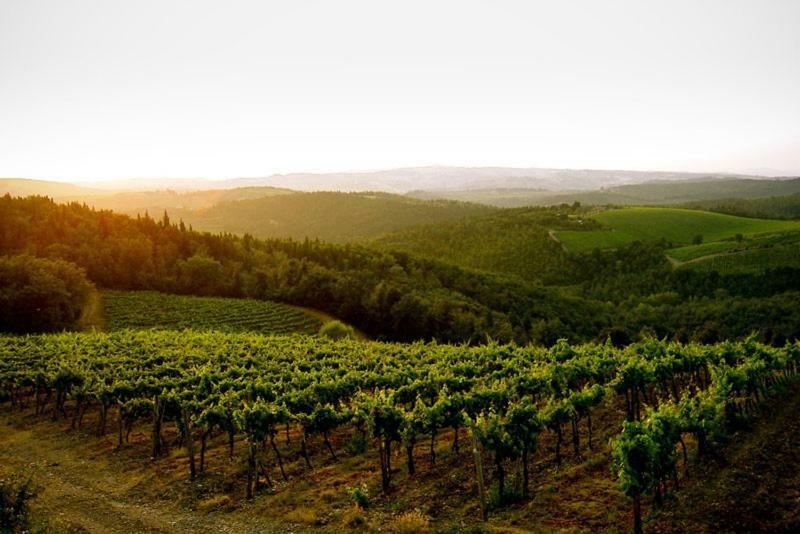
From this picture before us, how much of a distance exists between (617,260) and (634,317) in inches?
1492

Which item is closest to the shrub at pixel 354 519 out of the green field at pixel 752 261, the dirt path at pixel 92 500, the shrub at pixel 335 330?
the dirt path at pixel 92 500

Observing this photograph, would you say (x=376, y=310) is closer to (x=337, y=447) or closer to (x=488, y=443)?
(x=337, y=447)

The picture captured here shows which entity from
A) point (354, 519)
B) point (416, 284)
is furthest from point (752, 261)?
point (354, 519)

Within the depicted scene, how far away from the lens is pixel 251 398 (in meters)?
27.2

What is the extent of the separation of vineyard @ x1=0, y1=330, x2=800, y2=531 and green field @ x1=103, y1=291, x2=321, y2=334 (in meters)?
36.4

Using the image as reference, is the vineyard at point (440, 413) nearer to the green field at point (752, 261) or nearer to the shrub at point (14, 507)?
the shrub at point (14, 507)

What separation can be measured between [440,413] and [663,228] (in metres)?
145

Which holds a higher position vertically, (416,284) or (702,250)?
(702,250)

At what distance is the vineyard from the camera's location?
1761cm

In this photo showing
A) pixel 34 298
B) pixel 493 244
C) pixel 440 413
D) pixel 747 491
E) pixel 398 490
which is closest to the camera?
pixel 747 491

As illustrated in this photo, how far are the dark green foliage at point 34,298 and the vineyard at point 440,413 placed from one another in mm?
36797

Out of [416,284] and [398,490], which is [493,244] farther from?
[398,490]

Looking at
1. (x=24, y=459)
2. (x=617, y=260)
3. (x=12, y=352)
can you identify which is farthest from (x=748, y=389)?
(x=617, y=260)

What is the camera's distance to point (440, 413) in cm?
2080
